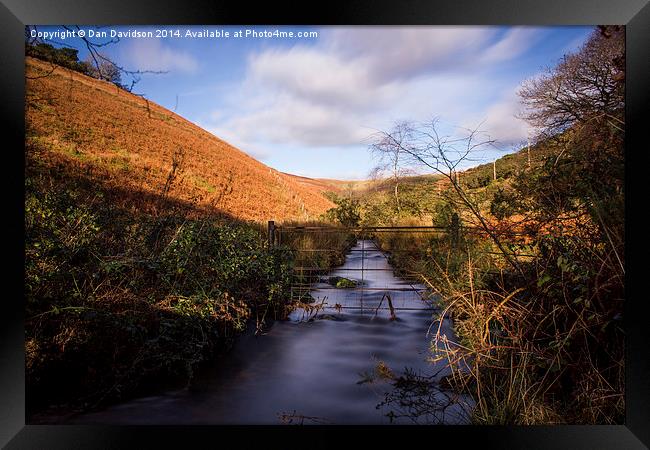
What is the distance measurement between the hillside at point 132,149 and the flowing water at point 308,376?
7.30 m

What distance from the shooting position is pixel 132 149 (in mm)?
19688

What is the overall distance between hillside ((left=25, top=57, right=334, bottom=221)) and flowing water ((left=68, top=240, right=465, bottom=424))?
23.9ft

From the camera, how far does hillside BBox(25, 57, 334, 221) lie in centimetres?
1502

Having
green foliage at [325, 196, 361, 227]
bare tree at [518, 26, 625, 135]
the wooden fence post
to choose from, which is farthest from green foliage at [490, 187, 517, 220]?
green foliage at [325, 196, 361, 227]

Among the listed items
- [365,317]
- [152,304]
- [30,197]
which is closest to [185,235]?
[152,304]

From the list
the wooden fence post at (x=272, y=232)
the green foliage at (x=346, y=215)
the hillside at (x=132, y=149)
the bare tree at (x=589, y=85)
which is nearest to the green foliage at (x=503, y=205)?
the bare tree at (x=589, y=85)
